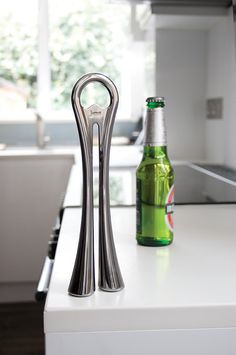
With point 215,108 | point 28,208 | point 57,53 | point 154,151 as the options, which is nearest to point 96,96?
point 57,53

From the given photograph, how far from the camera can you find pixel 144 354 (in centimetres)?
61

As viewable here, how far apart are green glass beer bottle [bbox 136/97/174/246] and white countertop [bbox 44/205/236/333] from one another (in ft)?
0.08

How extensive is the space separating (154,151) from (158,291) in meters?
0.28

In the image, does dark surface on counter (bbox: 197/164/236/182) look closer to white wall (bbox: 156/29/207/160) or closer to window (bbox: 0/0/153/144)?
white wall (bbox: 156/29/207/160)

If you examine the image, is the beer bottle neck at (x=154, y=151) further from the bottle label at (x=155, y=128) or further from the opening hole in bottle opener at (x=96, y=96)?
the opening hole in bottle opener at (x=96, y=96)

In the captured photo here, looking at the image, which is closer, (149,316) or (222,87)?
(149,316)

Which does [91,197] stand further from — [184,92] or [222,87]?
[184,92]

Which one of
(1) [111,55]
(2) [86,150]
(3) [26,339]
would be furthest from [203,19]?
(2) [86,150]

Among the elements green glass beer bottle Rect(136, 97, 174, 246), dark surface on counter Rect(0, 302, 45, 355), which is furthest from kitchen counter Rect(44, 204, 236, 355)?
dark surface on counter Rect(0, 302, 45, 355)

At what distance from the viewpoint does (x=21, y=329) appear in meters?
2.58

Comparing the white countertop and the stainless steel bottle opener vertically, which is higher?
the stainless steel bottle opener

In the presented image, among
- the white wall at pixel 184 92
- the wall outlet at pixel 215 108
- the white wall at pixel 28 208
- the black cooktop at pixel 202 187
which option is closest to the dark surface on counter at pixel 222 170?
the black cooktop at pixel 202 187

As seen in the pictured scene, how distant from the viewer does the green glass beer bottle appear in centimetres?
84

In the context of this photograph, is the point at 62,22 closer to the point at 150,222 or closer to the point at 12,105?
the point at 12,105
